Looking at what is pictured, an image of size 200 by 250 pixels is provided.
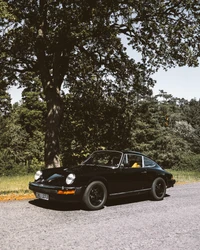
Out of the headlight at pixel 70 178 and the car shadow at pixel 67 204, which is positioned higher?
the headlight at pixel 70 178

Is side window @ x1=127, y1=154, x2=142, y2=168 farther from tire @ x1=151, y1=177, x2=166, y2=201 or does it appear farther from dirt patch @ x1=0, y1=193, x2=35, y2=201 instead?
dirt patch @ x1=0, y1=193, x2=35, y2=201

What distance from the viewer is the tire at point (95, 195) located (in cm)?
683

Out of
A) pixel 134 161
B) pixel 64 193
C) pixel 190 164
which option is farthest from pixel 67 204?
pixel 190 164

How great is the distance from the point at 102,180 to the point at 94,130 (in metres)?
13.2

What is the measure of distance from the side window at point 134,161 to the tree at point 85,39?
5.09 meters

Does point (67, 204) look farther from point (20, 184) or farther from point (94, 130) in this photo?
point (94, 130)

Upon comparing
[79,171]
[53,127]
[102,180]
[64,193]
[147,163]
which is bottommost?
[64,193]

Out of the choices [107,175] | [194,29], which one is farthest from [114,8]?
[107,175]

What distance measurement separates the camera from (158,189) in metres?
8.54

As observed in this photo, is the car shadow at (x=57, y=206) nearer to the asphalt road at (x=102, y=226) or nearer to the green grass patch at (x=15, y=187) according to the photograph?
the asphalt road at (x=102, y=226)

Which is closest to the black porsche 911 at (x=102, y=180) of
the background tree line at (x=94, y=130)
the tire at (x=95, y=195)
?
the tire at (x=95, y=195)

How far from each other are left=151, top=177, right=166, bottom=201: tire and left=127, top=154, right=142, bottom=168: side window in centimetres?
68

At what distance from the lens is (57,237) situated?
483 centimetres

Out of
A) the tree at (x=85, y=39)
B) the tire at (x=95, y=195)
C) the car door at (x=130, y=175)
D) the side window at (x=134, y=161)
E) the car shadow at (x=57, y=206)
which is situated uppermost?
the tree at (x=85, y=39)
